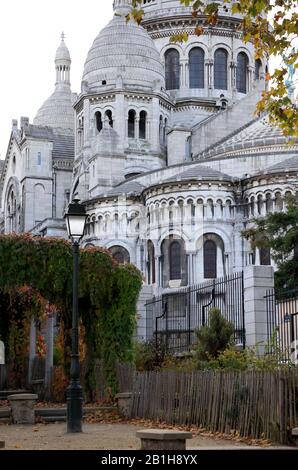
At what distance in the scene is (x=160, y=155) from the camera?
231 ft

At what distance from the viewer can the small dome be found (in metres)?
91.4

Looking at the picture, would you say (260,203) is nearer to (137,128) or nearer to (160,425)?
(137,128)

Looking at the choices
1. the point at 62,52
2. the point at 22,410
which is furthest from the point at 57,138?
the point at 22,410

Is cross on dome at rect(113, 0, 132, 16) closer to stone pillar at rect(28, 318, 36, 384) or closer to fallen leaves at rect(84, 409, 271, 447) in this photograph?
stone pillar at rect(28, 318, 36, 384)

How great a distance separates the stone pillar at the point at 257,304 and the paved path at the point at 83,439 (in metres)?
4.31

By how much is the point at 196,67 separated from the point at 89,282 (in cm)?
5549

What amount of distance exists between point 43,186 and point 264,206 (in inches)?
1141

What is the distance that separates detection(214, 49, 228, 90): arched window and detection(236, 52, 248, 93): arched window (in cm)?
133

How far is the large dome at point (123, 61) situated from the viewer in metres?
70.8

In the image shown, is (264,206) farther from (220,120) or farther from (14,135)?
(14,135)

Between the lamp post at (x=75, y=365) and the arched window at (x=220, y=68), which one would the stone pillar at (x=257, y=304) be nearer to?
the lamp post at (x=75, y=365)

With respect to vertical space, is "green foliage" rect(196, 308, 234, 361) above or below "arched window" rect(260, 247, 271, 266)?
below

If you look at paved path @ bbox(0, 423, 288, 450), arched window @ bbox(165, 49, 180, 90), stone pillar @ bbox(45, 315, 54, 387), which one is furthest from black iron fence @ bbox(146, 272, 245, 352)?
arched window @ bbox(165, 49, 180, 90)

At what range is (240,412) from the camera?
672 inches
